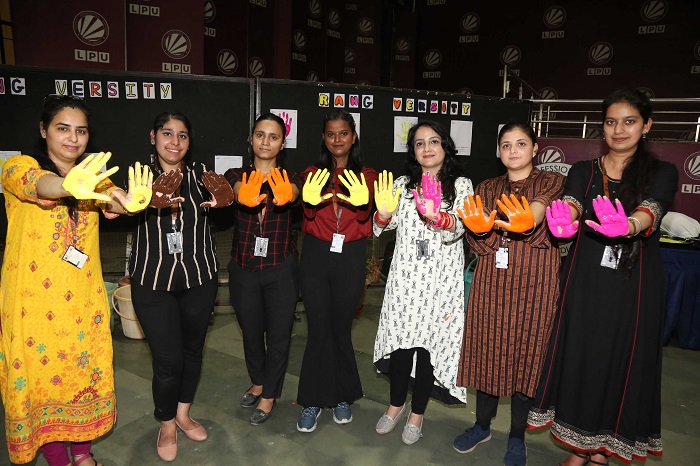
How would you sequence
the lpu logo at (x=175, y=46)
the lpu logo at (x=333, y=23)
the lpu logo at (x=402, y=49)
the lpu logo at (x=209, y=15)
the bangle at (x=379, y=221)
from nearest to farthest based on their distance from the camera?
the bangle at (x=379, y=221), the lpu logo at (x=175, y=46), the lpu logo at (x=209, y=15), the lpu logo at (x=333, y=23), the lpu logo at (x=402, y=49)

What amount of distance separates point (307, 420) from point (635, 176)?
1877 mm

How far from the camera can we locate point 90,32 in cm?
549

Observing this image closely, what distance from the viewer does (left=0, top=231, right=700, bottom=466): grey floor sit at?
2256 mm

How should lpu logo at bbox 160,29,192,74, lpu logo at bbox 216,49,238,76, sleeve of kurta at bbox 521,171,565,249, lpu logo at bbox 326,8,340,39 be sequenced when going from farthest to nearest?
lpu logo at bbox 326,8,340,39 < lpu logo at bbox 216,49,238,76 < lpu logo at bbox 160,29,192,74 < sleeve of kurta at bbox 521,171,565,249

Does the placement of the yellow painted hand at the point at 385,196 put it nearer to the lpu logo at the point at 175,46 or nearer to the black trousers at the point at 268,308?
the black trousers at the point at 268,308

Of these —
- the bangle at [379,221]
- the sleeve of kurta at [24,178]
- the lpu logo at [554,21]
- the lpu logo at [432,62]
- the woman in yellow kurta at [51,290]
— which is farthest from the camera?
the lpu logo at [432,62]

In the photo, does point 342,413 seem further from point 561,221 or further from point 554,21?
point 554,21

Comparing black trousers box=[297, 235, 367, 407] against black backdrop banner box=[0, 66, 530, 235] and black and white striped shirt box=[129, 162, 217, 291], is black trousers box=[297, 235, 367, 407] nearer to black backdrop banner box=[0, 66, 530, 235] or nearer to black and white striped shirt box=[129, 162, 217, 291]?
black and white striped shirt box=[129, 162, 217, 291]

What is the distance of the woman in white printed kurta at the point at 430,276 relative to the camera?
216 centimetres

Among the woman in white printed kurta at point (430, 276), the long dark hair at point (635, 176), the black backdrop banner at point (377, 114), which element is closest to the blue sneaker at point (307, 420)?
the woman in white printed kurta at point (430, 276)

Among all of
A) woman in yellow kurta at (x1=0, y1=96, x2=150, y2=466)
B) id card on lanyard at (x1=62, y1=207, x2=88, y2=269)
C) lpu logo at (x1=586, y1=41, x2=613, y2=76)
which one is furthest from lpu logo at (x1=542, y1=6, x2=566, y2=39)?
id card on lanyard at (x1=62, y1=207, x2=88, y2=269)

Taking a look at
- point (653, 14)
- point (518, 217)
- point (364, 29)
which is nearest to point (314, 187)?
point (518, 217)

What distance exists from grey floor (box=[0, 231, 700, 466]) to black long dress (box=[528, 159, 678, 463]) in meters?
0.44

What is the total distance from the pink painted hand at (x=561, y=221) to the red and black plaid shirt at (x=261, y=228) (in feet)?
3.78
